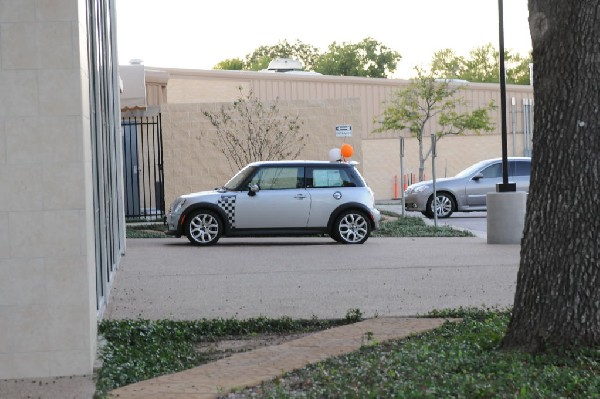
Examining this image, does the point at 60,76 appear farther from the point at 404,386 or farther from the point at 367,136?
the point at 367,136

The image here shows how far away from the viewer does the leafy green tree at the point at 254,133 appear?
29062 millimetres

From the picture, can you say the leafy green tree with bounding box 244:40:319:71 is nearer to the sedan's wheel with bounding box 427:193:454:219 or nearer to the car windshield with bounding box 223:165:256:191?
the sedan's wheel with bounding box 427:193:454:219

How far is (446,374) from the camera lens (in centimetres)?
669

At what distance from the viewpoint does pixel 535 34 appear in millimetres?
7660

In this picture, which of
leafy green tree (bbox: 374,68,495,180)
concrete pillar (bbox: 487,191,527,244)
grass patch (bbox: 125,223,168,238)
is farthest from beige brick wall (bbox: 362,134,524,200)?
concrete pillar (bbox: 487,191,527,244)

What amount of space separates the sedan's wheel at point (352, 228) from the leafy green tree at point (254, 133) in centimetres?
922

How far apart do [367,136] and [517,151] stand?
6217mm

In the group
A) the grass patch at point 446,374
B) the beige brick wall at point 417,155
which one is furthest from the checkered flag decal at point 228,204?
the beige brick wall at point 417,155

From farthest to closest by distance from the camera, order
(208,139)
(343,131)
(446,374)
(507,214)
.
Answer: (208,139) < (343,131) < (507,214) < (446,374)

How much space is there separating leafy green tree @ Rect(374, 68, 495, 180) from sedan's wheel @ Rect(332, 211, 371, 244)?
22.3 m

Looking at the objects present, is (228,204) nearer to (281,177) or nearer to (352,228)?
(281,177)

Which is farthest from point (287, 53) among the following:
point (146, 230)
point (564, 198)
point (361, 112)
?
point (564, 198)

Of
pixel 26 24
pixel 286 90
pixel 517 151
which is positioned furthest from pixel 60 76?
pixel 517 151

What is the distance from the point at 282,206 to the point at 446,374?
1300 centimetres
